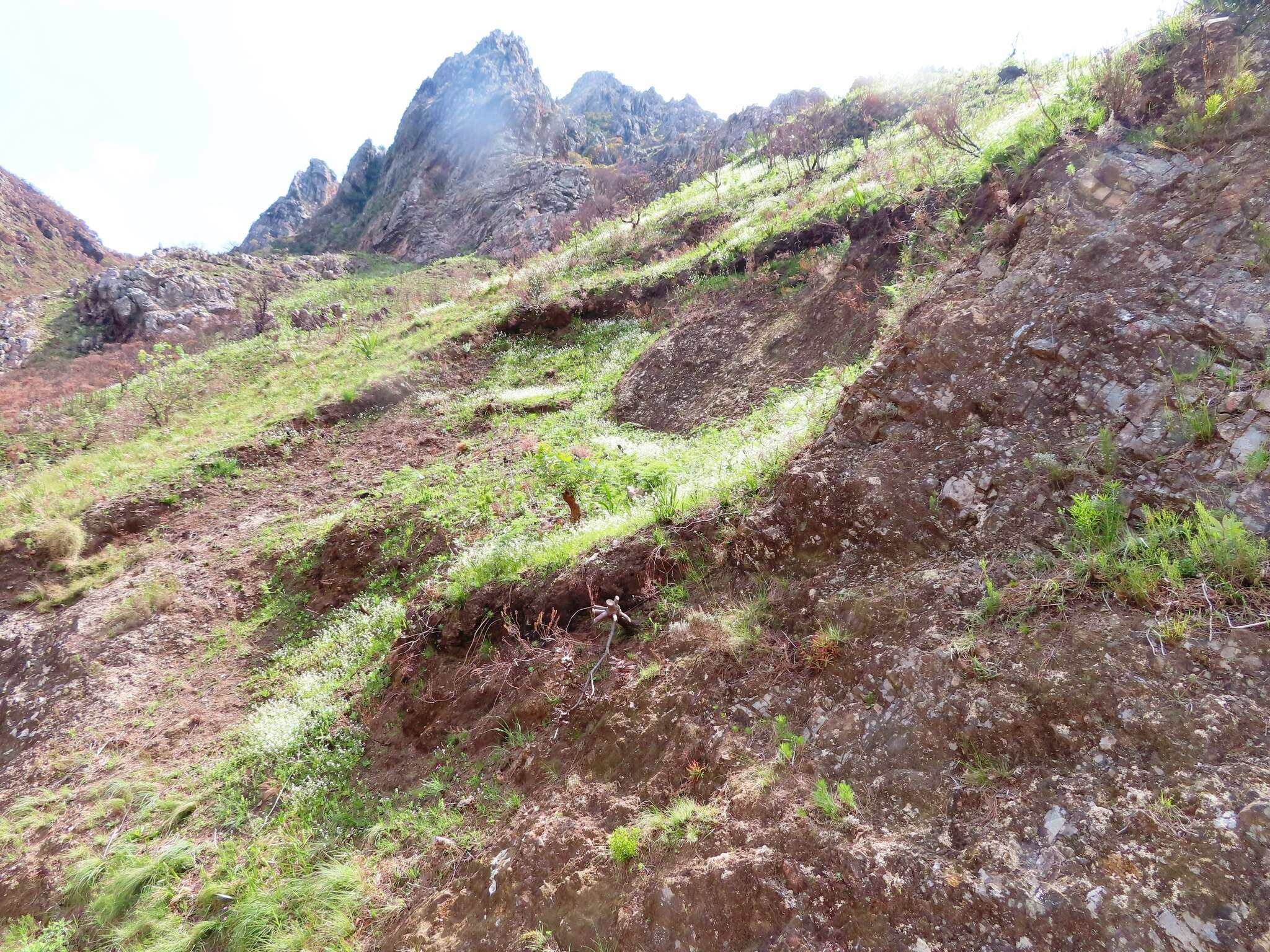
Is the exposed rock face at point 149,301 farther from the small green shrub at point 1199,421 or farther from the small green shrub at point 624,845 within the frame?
the small green shrub at point 1199,421

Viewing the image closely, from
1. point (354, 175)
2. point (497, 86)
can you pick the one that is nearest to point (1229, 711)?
point (497, 86)

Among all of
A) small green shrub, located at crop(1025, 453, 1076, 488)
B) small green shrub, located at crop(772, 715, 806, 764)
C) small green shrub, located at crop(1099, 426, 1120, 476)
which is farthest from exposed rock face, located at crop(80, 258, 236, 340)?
small green shrub, located at crop(1099, 426, 1120, 476)

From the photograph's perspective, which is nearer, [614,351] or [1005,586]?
[1005,586]

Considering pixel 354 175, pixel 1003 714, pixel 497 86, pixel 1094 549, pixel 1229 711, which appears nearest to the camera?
pixel 1229 711

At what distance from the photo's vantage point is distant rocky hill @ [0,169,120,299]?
3919 cm

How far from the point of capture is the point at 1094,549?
3.83m

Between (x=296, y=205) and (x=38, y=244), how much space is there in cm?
4172

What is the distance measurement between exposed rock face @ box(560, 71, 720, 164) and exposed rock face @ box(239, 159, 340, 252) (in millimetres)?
29729

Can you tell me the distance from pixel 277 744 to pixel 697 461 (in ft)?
22.1

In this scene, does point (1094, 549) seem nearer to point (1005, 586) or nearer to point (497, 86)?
point (1005, 586)

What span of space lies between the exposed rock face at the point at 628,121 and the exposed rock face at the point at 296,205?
29729 mm

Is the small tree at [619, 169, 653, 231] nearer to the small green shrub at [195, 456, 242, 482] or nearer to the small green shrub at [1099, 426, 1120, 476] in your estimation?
the small green shrub at [195, 456, 242, 482]

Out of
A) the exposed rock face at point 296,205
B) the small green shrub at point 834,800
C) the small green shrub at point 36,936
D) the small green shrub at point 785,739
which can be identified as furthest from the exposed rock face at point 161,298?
the exposed rock face at point 296,205

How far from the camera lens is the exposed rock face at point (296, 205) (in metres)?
75.1
